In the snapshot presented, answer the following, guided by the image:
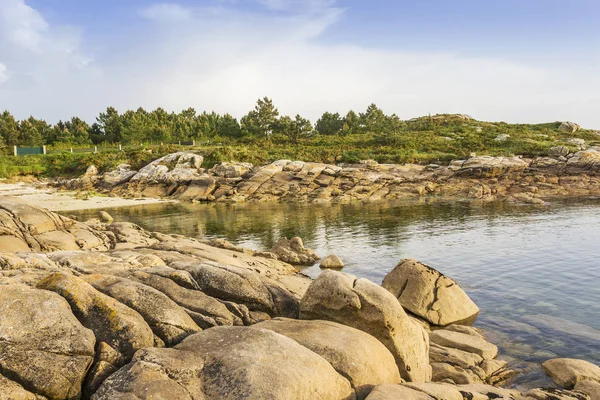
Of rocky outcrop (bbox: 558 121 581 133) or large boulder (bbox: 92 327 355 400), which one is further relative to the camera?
rocky outcrop (bbox: 558 121 581 133)

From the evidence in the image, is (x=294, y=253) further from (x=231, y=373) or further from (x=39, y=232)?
(x=231, y=373)

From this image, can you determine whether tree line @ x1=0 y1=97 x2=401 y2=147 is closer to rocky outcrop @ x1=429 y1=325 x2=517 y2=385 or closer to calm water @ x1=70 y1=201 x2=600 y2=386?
calm water @ x1=70 y1=201 x2=600 y2=386

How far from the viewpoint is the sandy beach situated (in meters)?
61.0

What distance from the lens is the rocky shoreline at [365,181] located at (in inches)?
2589

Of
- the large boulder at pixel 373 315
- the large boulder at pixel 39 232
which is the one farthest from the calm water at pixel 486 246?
the large boulder at pixel 39 232

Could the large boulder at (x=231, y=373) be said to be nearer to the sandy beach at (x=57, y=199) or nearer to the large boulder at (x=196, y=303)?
the large boulder at (x=196, y=303)

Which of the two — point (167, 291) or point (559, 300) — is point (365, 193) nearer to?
point (559, 300)

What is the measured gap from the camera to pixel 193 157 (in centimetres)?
8462

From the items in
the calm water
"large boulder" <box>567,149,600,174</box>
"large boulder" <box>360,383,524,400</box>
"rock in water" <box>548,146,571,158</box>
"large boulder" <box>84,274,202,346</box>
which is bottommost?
the calm water

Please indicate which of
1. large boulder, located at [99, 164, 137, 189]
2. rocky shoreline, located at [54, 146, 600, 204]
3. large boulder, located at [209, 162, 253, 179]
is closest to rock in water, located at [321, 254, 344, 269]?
rocky shoreline, located at [54, 146, 600, 204]

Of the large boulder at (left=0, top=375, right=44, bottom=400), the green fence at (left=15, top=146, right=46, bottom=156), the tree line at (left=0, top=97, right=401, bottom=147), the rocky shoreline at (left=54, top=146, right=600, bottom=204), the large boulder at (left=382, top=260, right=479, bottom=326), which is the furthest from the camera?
the tree line at (left=0, top=97, right=401, bottom=147)

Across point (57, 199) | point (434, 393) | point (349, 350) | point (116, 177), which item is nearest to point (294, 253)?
point (349, 350)

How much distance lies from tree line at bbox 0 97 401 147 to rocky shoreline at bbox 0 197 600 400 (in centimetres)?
10532

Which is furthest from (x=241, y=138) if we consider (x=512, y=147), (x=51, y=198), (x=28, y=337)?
(x=28, y=337)
